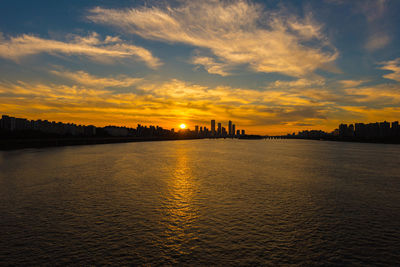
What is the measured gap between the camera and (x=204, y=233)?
16.9 meters

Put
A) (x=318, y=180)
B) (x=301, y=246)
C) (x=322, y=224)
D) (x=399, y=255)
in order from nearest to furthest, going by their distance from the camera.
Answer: (x=399, y=255) < (x=301, y=246) < (x=322, y=224) < (x=318, y=180)

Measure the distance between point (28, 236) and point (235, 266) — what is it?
45.9ft

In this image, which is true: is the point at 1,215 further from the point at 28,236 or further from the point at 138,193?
the point at 138,193

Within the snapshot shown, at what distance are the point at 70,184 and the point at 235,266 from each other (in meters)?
29.3

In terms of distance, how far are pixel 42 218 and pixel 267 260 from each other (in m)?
18.0

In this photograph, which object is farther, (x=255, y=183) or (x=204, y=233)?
(x=255, y=183)

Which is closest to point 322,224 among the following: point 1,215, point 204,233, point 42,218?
point 204,233

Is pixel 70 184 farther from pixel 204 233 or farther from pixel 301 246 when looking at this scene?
pixel 301 246

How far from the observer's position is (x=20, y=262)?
1276 cm

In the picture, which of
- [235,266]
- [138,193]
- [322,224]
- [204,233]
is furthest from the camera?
[138,193]

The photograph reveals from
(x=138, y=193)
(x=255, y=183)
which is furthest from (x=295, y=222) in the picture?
(x=138, y=193)

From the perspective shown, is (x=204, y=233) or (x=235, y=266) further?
(x=204, y=233)

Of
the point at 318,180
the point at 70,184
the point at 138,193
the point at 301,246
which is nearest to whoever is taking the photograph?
the point at 301,246

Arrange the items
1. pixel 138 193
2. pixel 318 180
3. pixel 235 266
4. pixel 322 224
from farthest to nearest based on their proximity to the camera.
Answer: pixel 318 180, pixel 138 193, pixel 322 224, pixel 235 266
